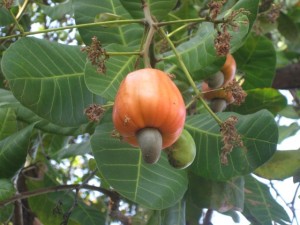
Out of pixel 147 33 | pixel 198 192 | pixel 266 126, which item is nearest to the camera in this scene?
pixel 147 33

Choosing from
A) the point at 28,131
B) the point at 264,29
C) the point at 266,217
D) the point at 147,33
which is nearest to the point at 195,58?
the point at 147,33

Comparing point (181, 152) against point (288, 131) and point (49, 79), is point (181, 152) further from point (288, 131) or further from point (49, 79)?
point (288, 131)

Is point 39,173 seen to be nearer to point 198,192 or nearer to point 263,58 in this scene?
point 198,192

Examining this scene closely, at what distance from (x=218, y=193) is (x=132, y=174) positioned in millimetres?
347

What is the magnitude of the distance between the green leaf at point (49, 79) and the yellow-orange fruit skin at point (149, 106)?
0.34 m

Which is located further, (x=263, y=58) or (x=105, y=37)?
(x=263, y=58)

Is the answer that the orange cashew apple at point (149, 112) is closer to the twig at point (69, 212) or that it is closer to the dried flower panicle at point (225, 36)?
the dried flower panicle at point (225, 36)

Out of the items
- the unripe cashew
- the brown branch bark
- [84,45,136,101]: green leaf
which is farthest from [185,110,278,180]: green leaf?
the brown branch bark

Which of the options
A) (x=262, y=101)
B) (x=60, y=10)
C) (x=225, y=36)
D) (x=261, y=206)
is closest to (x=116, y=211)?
(x=261, y=206)

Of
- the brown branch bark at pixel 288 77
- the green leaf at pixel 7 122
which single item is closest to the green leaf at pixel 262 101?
the brown branch bark at pixel 288 77

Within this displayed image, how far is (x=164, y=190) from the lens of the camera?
126 cm

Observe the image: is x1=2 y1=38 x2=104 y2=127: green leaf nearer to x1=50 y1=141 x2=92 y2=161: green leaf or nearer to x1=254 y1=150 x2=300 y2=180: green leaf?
x1=50 y1=141 x2=92 y2=161: green leaf

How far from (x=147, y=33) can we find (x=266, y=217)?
29.8 inches

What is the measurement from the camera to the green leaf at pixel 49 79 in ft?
3.92
